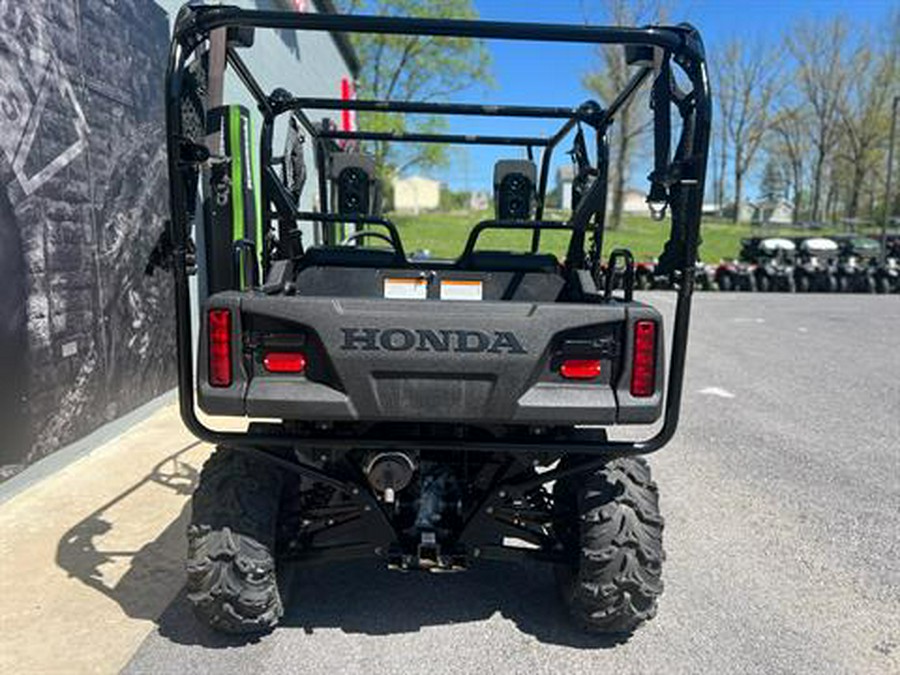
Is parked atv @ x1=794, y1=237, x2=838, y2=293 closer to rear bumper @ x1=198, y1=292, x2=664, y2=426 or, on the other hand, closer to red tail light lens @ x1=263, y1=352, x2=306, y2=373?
rear bumper @ x1=198, y1=292, x2=664, y2=426

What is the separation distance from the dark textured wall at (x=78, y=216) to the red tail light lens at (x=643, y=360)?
11.1ft

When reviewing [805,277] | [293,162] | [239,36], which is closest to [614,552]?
[239,36]

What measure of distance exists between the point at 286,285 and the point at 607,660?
199 cm

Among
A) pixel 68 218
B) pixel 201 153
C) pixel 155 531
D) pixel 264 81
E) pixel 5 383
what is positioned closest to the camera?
pixel 201 153

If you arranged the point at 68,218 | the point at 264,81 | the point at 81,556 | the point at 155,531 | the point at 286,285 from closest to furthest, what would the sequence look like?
the point at 286,285, the point at 81,556, the point at 155,531, the point at 68,218, the point at 264,81

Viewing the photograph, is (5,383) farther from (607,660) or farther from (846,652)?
(846,652)

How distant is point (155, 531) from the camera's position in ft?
12.2

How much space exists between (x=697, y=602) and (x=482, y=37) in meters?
2.49

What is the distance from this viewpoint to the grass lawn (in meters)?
4.26

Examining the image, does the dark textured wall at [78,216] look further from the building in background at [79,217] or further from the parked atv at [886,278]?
the parked atv at [886,278]

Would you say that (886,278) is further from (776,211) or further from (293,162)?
(776,211)

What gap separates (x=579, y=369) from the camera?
2.48m

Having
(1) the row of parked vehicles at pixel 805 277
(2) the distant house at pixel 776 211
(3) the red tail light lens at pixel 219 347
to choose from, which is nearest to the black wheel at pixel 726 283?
(1) the row of parked vehicles at pixel 805 277

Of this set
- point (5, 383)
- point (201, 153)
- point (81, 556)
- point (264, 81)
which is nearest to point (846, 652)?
A: point (201, 153)
